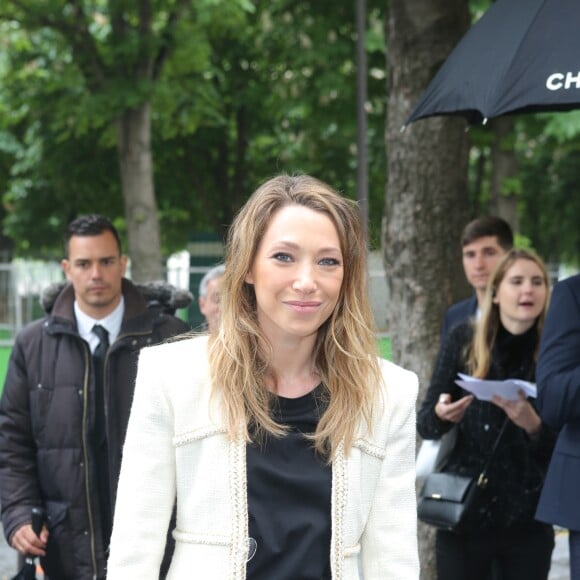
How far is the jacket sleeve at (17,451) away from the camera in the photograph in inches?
202

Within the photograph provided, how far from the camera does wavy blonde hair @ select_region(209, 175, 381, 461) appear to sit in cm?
292

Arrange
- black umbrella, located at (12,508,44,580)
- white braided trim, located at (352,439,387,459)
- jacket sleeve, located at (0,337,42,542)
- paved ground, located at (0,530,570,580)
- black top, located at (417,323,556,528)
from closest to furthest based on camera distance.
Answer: white braided trim, located at (352,439,387,459) → black umbrella, located at (12,508,44,580) → jacket sleeve, located at (0,337,42,542) → black top, located at (417,323,556,528) → paved ground, located at (0,530,570,580)

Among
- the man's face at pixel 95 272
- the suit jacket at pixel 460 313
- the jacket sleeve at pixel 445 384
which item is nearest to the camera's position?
the man's face at pixel 95 272

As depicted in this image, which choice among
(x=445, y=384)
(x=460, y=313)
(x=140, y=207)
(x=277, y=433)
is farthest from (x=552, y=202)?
(x=277, y=433)

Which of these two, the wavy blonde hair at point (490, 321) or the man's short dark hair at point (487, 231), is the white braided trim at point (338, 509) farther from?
the man's short dark hair at point (487, 231)

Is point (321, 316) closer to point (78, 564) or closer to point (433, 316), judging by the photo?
point (78, 564)

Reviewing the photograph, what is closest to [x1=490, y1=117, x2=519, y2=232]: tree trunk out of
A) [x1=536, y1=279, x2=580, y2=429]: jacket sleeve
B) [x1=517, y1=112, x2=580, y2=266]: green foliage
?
[x1=517, y1=112, x2=580, y2=266]: green foliage

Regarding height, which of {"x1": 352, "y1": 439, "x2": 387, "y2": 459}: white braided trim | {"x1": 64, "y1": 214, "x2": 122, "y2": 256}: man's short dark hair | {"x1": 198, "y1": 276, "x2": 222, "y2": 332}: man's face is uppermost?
{"x1": 64, "y1": 214, "x2": 122, "y2": 256}: man's short dark hair

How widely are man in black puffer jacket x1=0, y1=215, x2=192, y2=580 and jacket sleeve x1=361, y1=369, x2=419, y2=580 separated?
2189 millimetres

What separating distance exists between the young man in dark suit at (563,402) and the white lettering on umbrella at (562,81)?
665mm

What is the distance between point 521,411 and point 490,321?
0.50m

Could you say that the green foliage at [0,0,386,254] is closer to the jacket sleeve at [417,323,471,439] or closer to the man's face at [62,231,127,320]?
the man's face at [62,231,127,320]

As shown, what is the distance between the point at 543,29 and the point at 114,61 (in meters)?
11.1

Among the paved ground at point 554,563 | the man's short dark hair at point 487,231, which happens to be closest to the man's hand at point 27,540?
the man's short dark hair at point 487,231
